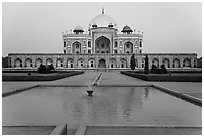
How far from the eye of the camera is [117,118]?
4559mm

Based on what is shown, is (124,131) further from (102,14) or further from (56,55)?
(102,14)

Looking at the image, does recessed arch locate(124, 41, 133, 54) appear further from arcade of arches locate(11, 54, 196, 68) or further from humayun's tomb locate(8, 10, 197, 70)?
arcade of arches locate(11, 54, 196, 68)

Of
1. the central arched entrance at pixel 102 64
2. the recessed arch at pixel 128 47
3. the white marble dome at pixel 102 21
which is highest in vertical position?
the white marble dome at pixel 102 21

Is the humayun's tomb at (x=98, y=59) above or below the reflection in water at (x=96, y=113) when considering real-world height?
above

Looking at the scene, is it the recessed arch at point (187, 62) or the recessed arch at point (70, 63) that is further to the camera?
the recessed arch at point (70, 63)

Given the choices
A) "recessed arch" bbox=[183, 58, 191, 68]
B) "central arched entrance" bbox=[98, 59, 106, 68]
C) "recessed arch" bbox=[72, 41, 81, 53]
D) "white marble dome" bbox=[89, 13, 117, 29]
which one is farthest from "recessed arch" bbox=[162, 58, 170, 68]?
"recessed arch" bbox=[72, 41, 81, 53]

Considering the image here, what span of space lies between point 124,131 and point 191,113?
2010mm

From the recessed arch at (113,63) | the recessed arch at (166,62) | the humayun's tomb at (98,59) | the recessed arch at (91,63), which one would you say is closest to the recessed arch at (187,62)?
the humayun's tomb at (98,59)

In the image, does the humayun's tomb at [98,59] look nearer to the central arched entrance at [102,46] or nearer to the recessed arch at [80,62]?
the recessed arch at [80,62]

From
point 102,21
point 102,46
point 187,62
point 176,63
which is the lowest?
point 176,63

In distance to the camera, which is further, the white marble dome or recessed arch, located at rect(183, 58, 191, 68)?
the white marble dome

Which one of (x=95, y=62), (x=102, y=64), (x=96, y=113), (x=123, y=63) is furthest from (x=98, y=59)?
(x=96, y=113)

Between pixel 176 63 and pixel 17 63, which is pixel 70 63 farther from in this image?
pixel 176 63

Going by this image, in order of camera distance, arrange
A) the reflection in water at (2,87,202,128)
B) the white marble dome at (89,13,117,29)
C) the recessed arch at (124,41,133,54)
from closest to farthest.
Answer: the reflection in water at (2,87,202,128)
the white marble dome at (89,13,117,29)
the recessed arch at (124,41,133,54)
